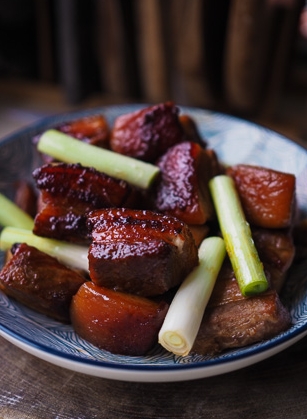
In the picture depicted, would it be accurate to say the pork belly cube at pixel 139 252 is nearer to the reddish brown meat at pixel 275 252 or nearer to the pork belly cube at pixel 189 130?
the reddish brown meat at pixel 275 252

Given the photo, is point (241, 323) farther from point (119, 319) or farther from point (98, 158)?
point (98, 158)

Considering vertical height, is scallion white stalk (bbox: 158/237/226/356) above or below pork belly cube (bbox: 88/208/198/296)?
below

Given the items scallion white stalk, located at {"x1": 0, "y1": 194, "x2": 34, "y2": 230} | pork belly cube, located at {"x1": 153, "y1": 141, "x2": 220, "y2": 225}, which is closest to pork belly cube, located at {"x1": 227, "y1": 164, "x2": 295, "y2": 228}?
pork belly cube, located at {"x1": 153, "y1": 141, "x2": 220, "y2": 225}

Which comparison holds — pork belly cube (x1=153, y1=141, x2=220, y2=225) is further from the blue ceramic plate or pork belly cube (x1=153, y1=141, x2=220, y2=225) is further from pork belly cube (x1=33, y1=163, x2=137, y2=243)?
the blue ceramic plate

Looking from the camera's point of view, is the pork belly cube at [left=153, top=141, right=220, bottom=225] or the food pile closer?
the food pile

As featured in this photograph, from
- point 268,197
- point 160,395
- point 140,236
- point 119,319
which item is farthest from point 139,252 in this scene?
point 268,197

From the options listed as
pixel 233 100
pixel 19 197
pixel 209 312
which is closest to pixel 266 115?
pixel 233 100
